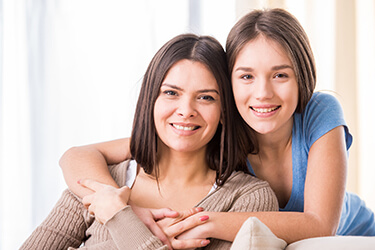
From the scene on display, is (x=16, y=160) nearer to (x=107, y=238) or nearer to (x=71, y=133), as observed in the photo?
(x=71, y=133)

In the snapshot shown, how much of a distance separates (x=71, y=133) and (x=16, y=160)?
317mm

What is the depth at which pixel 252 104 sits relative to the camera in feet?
4.81

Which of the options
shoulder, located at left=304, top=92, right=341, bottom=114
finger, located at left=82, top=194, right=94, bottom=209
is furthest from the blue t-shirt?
finger, located at left=82, top=194, right=94, bottom=209

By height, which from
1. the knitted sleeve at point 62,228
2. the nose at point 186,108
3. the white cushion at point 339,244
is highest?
the nose at point 186,108

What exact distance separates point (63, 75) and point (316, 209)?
1.56 metres

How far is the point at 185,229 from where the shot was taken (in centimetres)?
131

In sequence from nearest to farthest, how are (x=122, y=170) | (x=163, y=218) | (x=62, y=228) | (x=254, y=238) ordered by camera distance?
(x=254, y=238), (x=163, y=218), (x=62, y=228), (x=122, y=170)

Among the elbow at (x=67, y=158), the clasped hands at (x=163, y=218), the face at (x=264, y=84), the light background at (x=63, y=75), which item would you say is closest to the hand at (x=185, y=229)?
the clasped hands at (x=163, y=218)

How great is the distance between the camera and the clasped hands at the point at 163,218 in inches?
51.1

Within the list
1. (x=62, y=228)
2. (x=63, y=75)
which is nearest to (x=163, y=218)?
(x=62, y=228)

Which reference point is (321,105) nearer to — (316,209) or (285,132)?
(285,132)

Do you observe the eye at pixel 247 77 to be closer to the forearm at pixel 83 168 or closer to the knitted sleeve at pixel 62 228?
the forearm at pixel 83 168

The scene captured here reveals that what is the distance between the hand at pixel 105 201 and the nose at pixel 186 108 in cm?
28

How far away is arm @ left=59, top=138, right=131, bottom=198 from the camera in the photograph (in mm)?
1514
